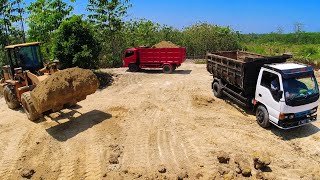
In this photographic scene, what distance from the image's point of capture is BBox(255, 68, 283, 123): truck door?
29.9ft

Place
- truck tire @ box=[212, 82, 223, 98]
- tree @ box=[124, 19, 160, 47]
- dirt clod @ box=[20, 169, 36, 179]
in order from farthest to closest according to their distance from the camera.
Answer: tree @ box=[124, 19, 160, 47] → truck tire @ box=[212, 82, 223, 98] → dirt clod @ box=[20, 169, 36, 179]

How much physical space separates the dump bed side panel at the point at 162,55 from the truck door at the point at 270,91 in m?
9.64

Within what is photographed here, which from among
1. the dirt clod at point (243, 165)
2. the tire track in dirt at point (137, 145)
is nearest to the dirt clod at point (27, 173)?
Answer: the tire track in dirt at point (137, 145)

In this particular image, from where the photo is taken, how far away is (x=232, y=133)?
970 centimetres

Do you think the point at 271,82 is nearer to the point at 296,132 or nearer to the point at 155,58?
the point at 296,132

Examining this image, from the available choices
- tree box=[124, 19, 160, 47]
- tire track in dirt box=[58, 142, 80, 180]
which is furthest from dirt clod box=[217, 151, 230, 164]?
tree box=[124, 19, 160, 47]

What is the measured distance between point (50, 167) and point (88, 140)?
63.2 inches

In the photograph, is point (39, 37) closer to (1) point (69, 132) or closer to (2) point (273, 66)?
(1) point (69, 132)

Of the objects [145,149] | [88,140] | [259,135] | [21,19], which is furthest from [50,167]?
[21,19]

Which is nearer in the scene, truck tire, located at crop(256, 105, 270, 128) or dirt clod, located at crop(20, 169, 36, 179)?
dirt clod, located at crop(20, 169, 36, 179)

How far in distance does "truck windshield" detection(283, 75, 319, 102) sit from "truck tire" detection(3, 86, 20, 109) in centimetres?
1078

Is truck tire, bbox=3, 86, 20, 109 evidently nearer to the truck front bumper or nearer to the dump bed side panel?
the dump bed side panel

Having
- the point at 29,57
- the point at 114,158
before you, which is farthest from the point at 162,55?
the point at 114,158

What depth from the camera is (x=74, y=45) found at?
1672cm
